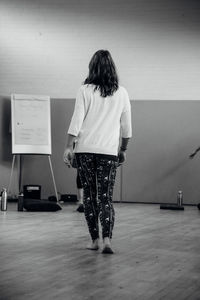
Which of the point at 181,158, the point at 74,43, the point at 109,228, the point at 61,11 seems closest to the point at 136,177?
the point at 181,158

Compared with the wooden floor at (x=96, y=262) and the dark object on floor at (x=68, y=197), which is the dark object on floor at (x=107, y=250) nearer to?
the wooden floor at (x=96, y=262)

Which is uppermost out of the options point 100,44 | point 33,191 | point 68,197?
point 100,44

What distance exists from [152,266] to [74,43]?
636cm

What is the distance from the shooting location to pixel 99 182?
356 centimetres

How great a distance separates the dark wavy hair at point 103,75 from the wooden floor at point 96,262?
1.07 metres

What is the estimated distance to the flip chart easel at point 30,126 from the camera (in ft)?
26.8

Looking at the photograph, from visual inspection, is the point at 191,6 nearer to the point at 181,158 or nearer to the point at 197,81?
the point at 197,81

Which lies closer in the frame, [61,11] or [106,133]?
[106,133]

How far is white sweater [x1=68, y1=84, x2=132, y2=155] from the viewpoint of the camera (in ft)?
11.6

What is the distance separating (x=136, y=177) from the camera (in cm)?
861

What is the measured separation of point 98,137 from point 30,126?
4.80 m

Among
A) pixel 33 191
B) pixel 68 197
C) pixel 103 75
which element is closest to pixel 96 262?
pixel 103 75

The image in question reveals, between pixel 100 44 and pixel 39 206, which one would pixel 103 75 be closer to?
pixel 39 206

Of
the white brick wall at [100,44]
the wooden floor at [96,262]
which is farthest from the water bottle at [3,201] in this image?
the white brick wall at [100,44]
